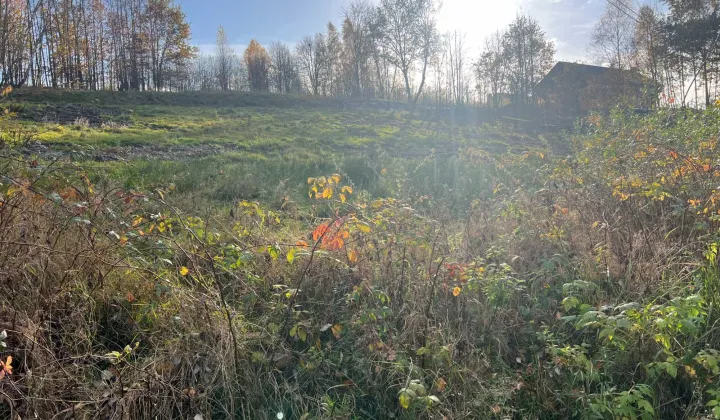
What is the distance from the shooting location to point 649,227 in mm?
3990

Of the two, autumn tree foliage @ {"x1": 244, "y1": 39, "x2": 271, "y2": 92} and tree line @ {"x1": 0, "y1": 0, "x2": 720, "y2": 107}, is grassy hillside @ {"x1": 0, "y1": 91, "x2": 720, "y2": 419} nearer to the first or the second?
tree line @ {"x1": 0, "y1": 0, "x2": 720, "y2": 107}

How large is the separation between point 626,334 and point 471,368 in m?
0.97

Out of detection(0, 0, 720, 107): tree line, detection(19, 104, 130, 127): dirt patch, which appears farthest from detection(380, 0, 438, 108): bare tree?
detection(19, 104, 130, 127): dirt patch

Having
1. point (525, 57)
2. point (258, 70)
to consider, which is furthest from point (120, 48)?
point (525, 57)

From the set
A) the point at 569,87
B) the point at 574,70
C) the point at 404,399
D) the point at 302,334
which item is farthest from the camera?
the point at 574,70

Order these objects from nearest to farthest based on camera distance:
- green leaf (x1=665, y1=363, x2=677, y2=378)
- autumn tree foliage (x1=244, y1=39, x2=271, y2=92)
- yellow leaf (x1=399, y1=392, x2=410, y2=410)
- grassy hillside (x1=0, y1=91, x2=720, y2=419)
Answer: yellow leaf (x1=399, y1=392, x2=410, y2=410)
green leaf (x1=665, y1=363, x2=677, y2=378)
grassy hillside (x1=0, y1=91, x2=720, y2=419)
autumn tree foliage (x1=244, y1=39, x2=271, y2=92)

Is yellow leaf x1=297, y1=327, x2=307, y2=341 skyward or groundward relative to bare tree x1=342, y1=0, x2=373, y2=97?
groundward

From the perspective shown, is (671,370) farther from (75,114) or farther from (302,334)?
(75,114)

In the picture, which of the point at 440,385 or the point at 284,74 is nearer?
the point at 440,385

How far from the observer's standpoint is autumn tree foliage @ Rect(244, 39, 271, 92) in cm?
4462

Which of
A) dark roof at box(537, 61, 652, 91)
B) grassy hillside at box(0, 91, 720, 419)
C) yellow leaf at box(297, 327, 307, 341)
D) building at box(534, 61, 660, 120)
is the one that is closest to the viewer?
grassy hillside at box(0, 91, 720, 419)

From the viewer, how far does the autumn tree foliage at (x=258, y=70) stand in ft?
146

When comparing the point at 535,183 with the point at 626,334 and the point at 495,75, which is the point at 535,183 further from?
the point at 495,75

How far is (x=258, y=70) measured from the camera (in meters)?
44.6
